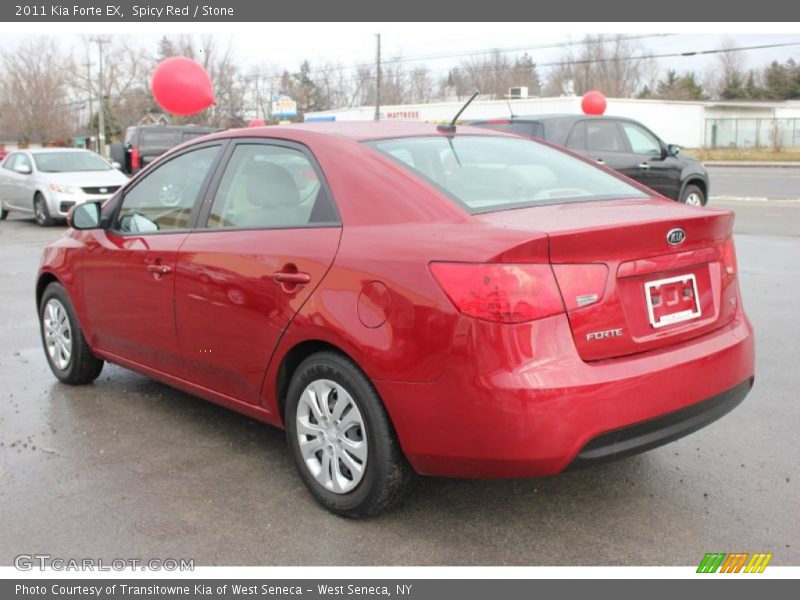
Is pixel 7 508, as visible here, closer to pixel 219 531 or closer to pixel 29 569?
pixel 29 569

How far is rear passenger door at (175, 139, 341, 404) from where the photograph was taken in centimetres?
350

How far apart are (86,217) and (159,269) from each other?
35.5 inches

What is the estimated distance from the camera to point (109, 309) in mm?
4762

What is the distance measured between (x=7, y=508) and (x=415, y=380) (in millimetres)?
1969

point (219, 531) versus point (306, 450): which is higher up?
point (306, 450)

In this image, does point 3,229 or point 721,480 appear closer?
point 721,480

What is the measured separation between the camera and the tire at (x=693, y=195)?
13484 mm

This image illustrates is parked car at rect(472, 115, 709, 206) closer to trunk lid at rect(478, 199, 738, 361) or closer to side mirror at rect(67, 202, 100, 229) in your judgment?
side mirror at rect(67, 202, 100, 229)

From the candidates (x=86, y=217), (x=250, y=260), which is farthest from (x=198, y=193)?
(x=86, y=217)

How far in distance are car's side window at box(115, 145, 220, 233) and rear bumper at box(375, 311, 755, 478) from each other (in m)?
1.81

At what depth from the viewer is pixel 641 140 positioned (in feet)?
43.5

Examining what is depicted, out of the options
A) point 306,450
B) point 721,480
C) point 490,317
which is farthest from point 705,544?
point 306,450

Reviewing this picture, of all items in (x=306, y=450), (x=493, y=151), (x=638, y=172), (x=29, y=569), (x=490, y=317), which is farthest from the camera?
(x=638, y=172)

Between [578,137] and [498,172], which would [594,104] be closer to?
[578,137]
